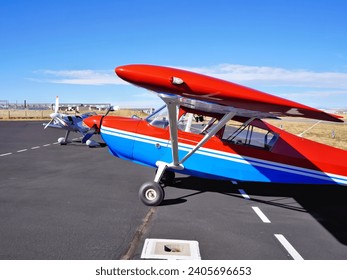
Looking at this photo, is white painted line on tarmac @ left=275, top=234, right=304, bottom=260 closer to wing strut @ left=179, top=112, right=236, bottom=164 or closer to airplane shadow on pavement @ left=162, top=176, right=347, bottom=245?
airplane shadow on pavement @ left=162, top=176, right=347, bottom=245

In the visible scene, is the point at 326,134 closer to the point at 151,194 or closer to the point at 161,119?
the point at 161,119

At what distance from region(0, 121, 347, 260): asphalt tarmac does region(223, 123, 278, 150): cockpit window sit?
50.1 inches

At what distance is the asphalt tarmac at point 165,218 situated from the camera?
4.33 meters

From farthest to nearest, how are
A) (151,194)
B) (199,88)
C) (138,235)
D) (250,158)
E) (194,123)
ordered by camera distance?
(194,123), (250,158), (151,194), (138,235), (199,88)

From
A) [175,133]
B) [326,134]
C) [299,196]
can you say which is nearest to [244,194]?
[299,196]

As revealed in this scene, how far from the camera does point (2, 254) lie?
398 centimetres

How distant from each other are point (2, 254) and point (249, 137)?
515 cm

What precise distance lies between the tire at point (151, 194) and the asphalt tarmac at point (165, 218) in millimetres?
185

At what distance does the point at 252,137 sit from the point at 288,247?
9.98 ft

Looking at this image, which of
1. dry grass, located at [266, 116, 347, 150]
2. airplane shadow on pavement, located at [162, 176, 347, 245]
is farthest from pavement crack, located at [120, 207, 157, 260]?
dry grass, located at [266, 116, 347, 150]

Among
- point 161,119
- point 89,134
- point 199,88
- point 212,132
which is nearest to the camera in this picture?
point 199,88

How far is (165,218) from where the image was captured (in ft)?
18.6

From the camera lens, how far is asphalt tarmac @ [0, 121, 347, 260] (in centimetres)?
433
